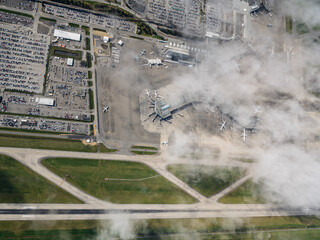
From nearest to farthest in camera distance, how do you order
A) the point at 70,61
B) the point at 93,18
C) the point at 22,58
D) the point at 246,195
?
the point at 22,58 → the point at 70,61 → the point at 93,18 → the point at 246,195

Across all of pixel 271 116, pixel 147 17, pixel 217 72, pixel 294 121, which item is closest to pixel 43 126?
pixel 147 17

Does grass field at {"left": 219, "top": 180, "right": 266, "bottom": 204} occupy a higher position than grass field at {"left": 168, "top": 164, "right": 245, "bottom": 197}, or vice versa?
grass field at {"left": 168, "top": 164, "right": 245, "bottom": 197}

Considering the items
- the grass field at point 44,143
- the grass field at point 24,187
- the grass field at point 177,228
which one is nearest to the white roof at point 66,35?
the grass field at point 44,143

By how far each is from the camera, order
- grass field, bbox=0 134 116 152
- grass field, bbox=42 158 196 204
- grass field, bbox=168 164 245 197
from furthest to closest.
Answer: grass field, bbox=168 164 245 197
grass field, bbox=42 158 196 204
grass field, bbox=0 134 116 152

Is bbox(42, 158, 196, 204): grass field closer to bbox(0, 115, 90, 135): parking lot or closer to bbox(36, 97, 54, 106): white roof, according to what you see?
bbox(0, 115, 90, 135): parking lot

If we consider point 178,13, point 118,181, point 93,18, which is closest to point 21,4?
point 93,18

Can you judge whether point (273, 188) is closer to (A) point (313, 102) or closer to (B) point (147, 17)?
(A) point (313, 102)

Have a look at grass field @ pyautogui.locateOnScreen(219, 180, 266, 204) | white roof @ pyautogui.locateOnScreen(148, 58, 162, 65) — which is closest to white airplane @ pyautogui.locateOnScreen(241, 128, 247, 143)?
grass field @ pyautogui.locateOnScreen(219, 180, 266, 204)

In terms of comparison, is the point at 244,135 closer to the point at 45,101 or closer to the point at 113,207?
the point at 113,207


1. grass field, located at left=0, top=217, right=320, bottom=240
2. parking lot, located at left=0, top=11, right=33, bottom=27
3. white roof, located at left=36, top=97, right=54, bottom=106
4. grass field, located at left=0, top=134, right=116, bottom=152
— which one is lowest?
grass field, located at left=0, top=217, right=320, bottom=240
